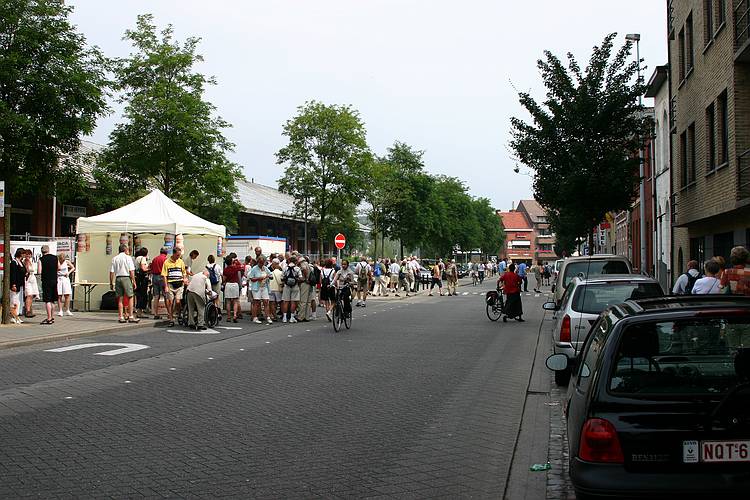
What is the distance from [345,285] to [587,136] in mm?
11122

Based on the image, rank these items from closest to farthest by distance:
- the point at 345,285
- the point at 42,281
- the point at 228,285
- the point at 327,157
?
the point at 42,281
the point at 345,285
the point at 228,285
the point at 327,157

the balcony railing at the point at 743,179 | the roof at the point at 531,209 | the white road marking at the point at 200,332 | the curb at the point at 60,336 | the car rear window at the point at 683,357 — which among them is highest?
the roof at the point at 531,209

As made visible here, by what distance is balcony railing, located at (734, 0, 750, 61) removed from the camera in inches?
655

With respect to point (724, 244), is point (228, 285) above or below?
below

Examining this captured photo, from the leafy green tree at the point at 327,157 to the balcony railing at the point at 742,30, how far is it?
2276cm

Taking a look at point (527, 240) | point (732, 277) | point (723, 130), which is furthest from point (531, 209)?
point (732, 277)

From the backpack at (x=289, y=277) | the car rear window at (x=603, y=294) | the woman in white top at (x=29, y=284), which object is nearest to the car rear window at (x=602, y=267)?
the car rear window at (x=603, y=294)

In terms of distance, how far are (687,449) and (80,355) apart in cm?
1114

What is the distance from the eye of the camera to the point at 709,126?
21469mm

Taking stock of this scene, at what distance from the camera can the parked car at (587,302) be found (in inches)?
405

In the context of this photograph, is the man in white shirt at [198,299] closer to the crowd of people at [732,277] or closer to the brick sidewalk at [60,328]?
the brick sidewalk at [60,328]

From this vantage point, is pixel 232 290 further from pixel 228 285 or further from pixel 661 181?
pixel 661 181

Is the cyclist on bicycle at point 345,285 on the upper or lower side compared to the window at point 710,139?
lower

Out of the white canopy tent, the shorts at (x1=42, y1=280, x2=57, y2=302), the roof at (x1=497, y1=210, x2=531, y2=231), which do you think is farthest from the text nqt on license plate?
the roof at (x1=497, y1=210, x2=531, y2=231)
